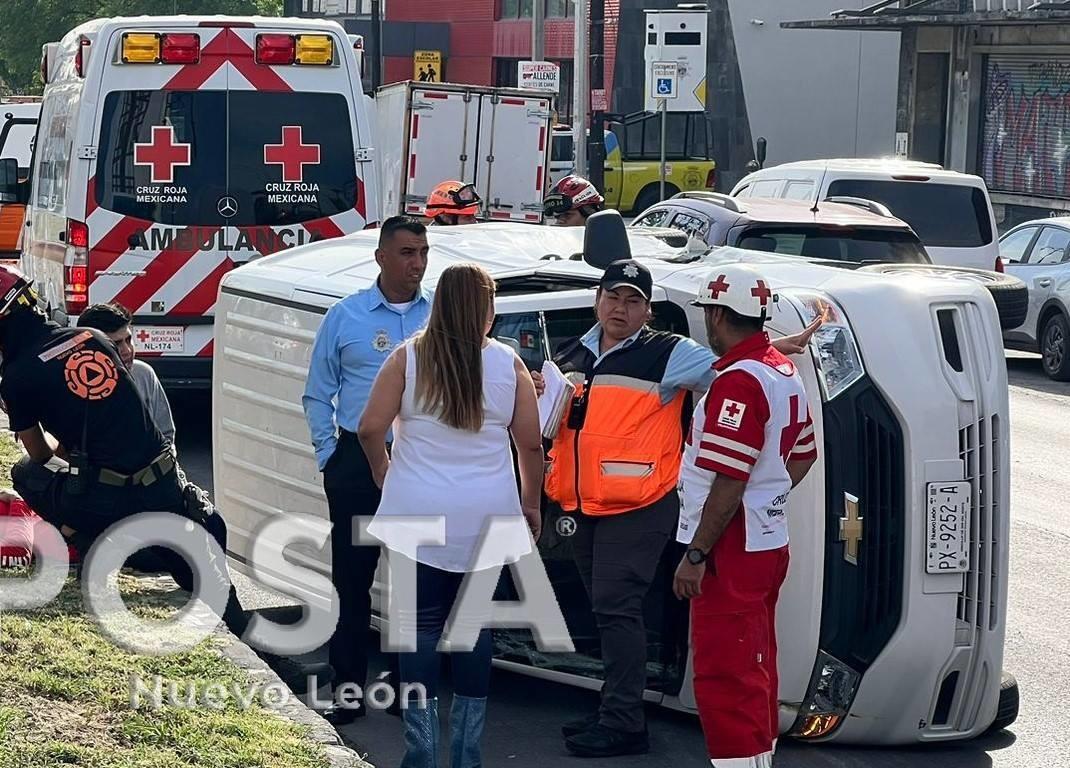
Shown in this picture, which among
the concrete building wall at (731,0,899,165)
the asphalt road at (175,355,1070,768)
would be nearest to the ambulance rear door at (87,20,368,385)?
the asphalt road at (175,355,1070,768)

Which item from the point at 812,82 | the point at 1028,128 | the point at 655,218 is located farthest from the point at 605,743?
the point at 812,82

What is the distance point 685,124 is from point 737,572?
1337 inches

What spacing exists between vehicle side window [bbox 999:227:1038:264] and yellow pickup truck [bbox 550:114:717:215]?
17458 millimetres

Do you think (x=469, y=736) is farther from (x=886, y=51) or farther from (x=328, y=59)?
(x=886, y=51)

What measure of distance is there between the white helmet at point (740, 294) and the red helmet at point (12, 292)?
2620mm

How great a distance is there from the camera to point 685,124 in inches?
1521

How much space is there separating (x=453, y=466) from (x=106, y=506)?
6.13ft

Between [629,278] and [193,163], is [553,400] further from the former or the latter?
[193,163]

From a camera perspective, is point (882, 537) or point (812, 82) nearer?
point (882, 537)

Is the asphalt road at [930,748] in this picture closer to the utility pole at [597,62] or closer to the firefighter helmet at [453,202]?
the firefighter helmet at [453,202]

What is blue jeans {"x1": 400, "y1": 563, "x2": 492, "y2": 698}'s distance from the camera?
17.9 feet

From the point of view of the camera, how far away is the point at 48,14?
53500 mm

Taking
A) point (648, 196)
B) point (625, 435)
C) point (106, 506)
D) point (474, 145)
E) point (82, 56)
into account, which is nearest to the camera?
point (625, 435)

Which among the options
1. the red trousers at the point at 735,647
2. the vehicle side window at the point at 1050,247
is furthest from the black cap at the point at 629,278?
the vehicle side window at the point at 1050,247
